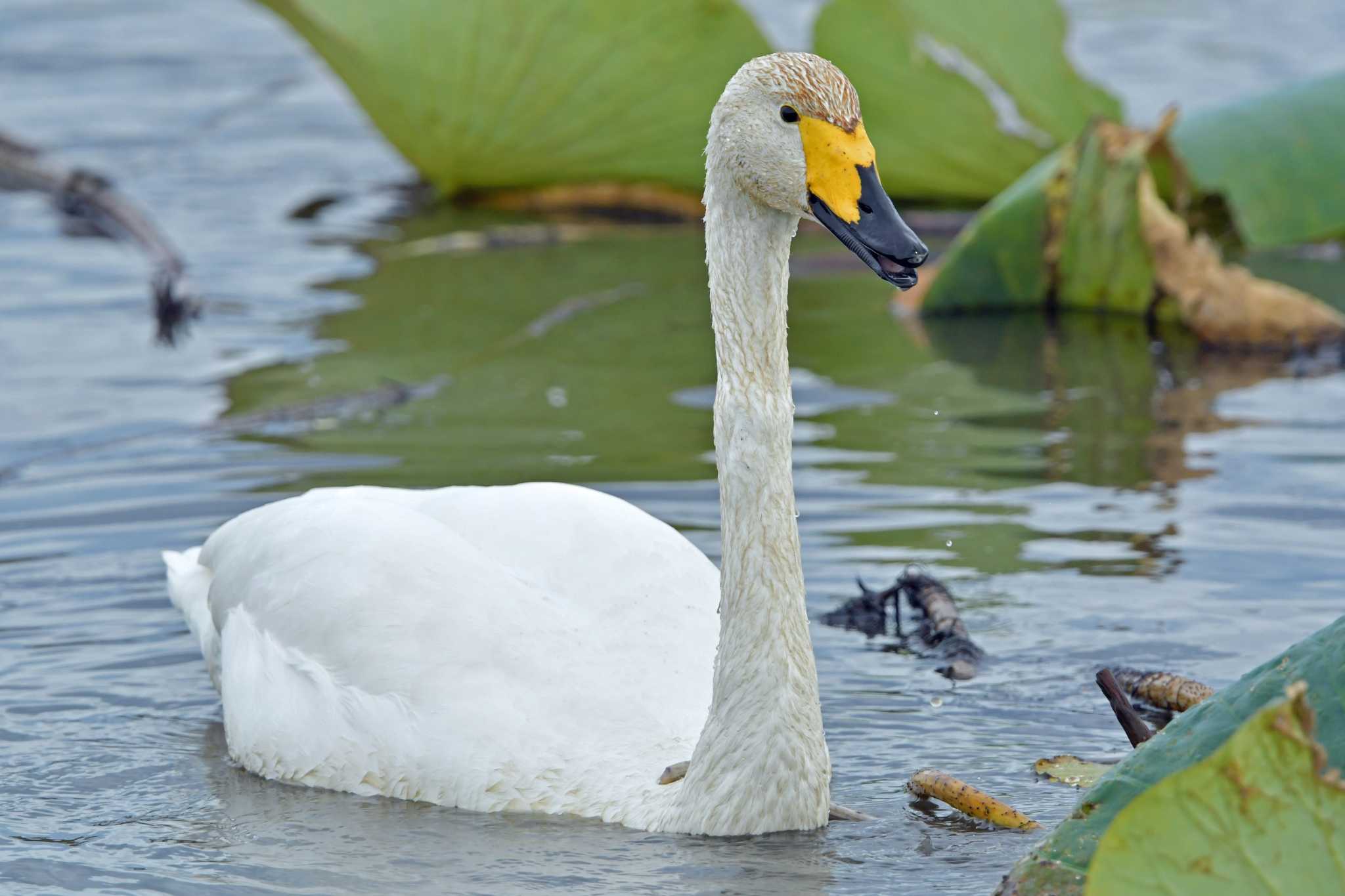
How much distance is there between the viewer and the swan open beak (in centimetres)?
448

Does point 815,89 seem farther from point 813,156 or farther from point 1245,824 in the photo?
point 1245,824

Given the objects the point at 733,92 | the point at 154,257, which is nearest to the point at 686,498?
the point at 733,92

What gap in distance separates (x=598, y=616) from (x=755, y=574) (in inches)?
28.1

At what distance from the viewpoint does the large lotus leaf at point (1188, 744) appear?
3725 millimetres

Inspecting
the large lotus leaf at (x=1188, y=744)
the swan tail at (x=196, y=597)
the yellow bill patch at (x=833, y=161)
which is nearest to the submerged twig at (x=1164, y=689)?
the large lotus leaf at (x=1188, y=744)

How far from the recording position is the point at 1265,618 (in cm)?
641

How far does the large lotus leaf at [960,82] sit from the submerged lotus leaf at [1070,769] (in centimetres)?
679

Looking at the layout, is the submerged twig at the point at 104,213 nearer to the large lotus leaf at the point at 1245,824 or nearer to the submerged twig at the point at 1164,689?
the submerged twig at the point at 1164,689

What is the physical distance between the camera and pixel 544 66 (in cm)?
1180

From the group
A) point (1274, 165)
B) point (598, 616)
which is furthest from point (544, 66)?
point (598, 616)

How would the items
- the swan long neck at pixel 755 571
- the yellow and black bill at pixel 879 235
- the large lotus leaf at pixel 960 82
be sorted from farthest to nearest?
the large lotus leaf at pixel 960 82 → the swan long neck at pixel 755 571 → the yellow and black bill at pixel 879 235

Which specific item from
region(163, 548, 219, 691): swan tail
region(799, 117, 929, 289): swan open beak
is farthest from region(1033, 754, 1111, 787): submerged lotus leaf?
region(163, 548, 219, 691): swan tail

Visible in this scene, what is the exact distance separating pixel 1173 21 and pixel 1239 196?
32.5 ft

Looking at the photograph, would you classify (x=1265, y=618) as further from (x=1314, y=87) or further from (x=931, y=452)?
(x=1314, y=87)
